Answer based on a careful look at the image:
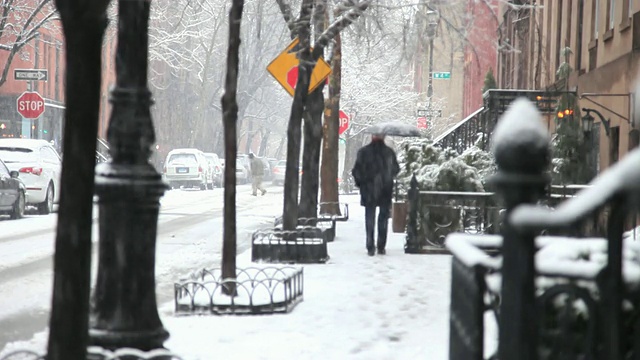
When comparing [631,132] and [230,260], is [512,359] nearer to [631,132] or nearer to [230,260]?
[230,260]

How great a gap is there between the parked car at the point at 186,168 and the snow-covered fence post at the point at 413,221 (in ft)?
109

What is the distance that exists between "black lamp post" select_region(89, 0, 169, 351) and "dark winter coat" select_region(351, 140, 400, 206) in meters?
10.3

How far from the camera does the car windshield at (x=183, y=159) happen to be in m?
49.3

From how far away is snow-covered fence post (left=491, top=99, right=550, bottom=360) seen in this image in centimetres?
314

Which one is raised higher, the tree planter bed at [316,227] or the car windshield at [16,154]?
the car windshield at [16,154]

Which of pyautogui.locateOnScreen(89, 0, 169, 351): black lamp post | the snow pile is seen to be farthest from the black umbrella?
pyautogui.locateOnScreen(89, 0, 169, 351): black lamp post

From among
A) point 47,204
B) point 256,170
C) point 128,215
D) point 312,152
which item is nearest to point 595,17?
point 312,152

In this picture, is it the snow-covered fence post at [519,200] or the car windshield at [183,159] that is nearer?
the snow-covered fence post at [519,200]

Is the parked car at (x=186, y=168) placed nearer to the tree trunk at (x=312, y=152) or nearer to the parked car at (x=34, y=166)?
the parked car at (x=34, y=166)

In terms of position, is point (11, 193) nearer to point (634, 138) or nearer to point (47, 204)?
point (47, 204)

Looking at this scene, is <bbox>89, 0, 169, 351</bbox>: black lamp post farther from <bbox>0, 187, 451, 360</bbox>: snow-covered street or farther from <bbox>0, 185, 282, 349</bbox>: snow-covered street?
<bbox>0, 185, 282, 349</bbox>: snow-covered street

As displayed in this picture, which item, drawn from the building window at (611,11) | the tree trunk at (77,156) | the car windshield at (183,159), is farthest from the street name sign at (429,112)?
the tree trunk at (77,156)

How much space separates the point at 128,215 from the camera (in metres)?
5.56

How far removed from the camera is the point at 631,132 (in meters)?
19.0
